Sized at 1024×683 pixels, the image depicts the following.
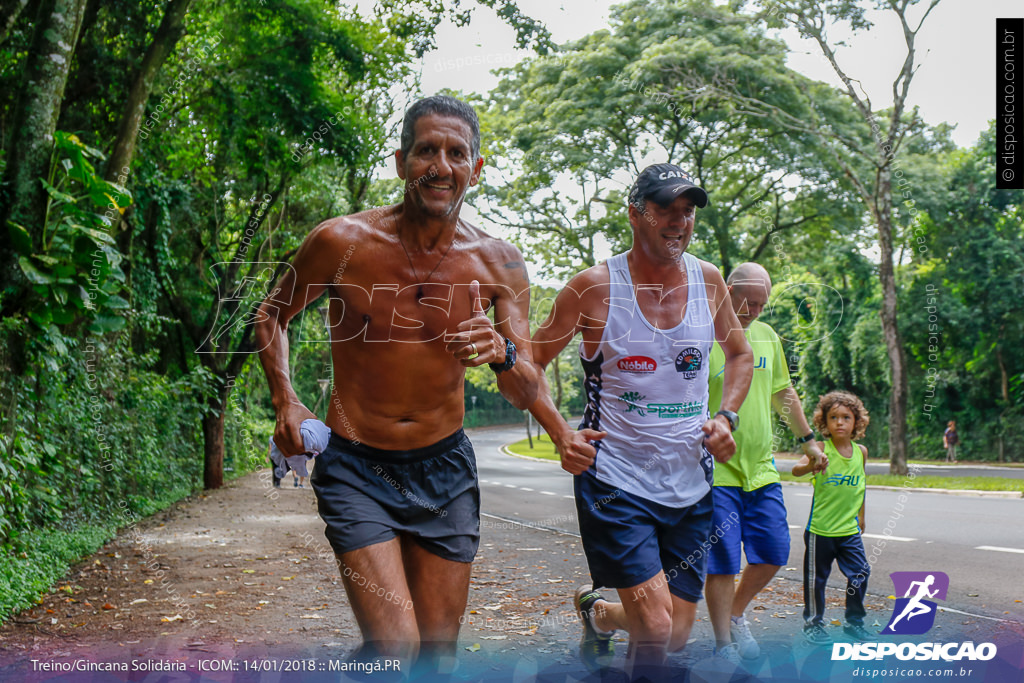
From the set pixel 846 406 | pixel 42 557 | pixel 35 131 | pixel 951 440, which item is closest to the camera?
pixel 846 406

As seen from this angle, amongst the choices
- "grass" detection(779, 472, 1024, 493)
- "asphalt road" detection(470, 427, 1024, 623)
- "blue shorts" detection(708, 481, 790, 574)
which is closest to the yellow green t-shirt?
"blue shorts" detection(708, 481, 790, 574)

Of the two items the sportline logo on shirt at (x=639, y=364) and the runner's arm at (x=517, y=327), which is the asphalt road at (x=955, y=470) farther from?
the runner's arm at (x=517, y=327)

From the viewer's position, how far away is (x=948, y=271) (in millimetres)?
26031

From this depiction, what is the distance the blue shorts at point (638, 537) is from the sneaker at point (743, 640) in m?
0.96

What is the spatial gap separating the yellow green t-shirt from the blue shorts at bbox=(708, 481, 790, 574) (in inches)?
2.2

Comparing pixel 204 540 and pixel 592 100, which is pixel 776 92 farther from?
pixel 204 540

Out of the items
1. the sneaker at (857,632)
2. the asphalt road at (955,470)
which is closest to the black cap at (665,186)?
the sneaker at (857,632)

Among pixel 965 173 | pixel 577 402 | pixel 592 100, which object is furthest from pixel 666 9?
pixel 577 402

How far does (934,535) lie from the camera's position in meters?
9.79

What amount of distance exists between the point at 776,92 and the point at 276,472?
50.6 feet

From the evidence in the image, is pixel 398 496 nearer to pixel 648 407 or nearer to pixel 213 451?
pixel 648 407

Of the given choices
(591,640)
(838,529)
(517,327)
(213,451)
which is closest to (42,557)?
(591,640)

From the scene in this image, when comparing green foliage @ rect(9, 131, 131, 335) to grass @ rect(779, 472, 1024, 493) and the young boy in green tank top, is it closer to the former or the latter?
the young boy in green tank top

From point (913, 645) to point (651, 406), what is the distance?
1.68 m
